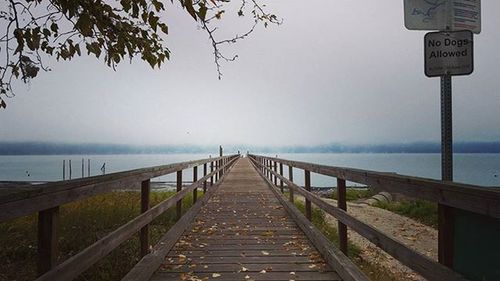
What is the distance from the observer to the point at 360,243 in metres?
11.1

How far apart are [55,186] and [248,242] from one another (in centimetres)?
387

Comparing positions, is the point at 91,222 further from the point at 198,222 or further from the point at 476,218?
the point at 476,218

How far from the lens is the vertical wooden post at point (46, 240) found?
2.19 m

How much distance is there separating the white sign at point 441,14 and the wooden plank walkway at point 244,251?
263 cm

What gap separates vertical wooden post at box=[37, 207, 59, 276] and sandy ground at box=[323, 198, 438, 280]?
21.6 feet

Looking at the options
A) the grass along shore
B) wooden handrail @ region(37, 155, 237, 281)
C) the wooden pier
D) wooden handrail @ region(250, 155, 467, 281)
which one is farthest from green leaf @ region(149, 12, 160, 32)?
the grass along shore

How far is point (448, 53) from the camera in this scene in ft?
9.65

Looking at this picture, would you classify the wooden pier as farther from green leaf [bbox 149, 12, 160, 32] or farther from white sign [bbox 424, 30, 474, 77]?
green leaf [bbox 149, 12, 160, 32]

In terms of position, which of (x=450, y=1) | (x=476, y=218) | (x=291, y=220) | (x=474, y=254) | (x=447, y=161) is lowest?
(x=291, y=220)

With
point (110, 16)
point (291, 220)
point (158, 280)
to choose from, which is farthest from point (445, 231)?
point (291, 220)

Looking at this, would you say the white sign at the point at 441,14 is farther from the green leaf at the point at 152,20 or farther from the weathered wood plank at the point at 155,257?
the weathered wood plank at the point at 155,257

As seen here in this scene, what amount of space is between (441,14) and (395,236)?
10.0 meters

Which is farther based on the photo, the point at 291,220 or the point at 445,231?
the point at 291,220

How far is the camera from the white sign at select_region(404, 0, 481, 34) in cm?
298
